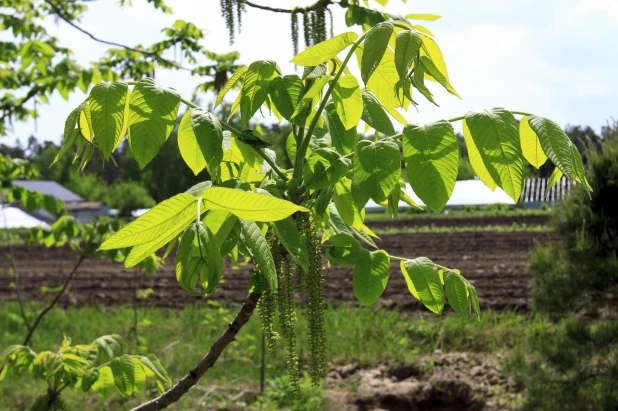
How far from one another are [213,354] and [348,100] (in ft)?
2.32

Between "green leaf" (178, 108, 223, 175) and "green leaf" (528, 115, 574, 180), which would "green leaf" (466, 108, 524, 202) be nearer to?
"green leaf" (528, 115, 574, 180)

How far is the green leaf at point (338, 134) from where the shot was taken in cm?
146

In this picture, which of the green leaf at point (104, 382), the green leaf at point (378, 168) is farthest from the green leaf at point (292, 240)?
the green leaf at point (104, 382)

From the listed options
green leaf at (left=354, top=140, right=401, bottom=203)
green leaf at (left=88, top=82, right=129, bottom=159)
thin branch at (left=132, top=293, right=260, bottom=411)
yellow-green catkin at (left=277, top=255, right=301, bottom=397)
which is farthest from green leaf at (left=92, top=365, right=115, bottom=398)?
green leaf at (left=354, top=140, right=401, bottom=203)

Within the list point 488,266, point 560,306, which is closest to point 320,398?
point 560,306

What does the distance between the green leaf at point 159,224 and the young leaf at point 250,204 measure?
4 cm

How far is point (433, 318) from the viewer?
350 inches

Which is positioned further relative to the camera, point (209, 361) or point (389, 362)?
point (389, 362)

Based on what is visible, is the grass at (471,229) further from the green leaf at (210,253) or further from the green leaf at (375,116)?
the green leaf at (210,253)

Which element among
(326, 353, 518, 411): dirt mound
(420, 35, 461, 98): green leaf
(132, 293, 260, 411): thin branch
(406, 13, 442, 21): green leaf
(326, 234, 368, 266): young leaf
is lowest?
(326, 353, 518, 411): dirt mound

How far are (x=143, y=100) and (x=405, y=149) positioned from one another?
0.53 m

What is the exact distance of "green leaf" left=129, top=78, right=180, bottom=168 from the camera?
1.22m

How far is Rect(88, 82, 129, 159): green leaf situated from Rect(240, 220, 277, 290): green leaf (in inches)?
13.7

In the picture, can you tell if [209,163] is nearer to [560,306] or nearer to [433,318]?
[560,306]
